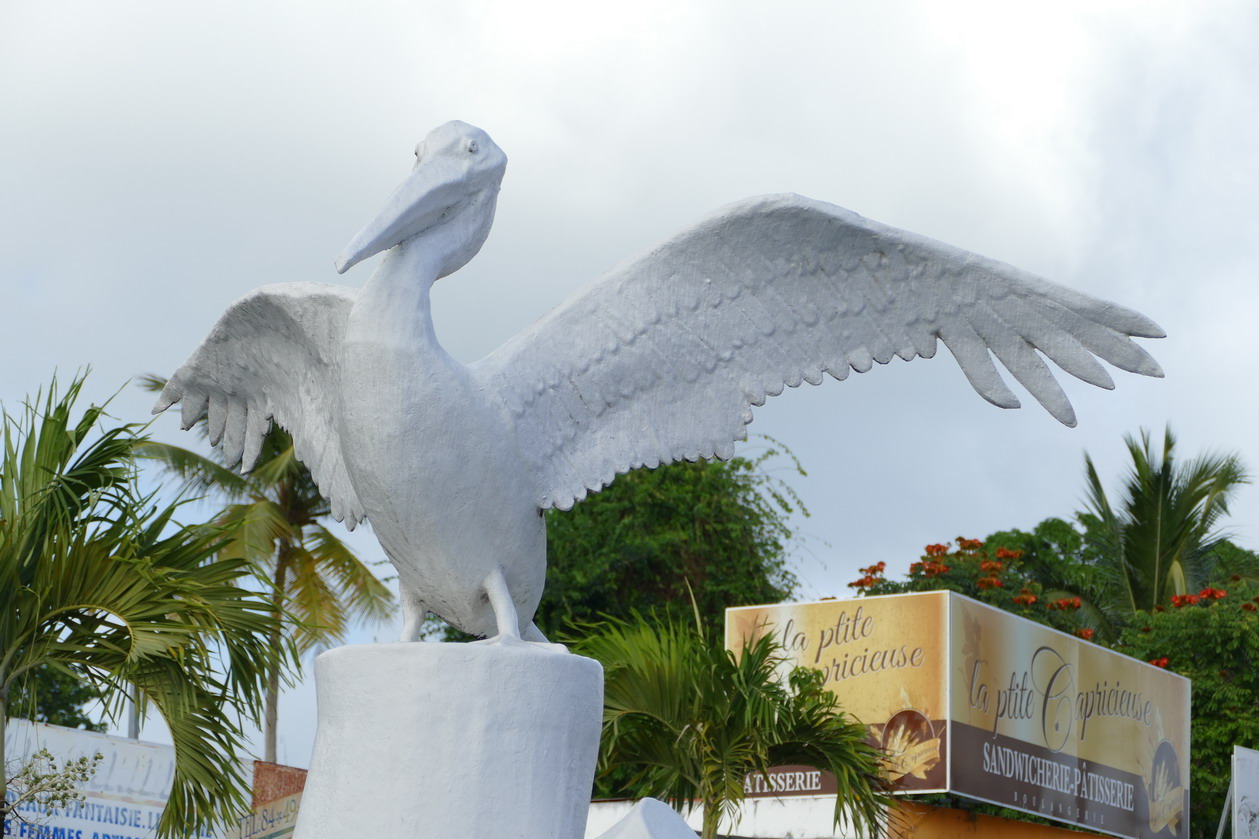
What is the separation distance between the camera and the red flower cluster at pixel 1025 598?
20.0m

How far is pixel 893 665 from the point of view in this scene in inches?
632

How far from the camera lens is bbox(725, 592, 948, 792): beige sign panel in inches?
619

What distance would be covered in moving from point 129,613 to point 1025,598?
1431cm

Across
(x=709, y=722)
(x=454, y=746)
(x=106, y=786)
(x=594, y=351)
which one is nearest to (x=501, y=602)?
(x=454, y=746)

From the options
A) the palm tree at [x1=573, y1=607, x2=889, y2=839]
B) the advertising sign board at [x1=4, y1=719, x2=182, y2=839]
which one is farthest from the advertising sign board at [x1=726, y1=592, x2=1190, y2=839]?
the advertising sign board at [x1=4, y1=719, x2=182, y2=839]

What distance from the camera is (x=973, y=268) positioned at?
6.63 m

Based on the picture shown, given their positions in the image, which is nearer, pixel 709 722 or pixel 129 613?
pixel 129 613

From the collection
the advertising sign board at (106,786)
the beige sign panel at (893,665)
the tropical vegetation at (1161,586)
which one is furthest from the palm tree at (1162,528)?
the advertising sign board at (106,786)

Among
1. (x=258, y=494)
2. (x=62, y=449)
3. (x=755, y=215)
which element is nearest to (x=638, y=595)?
(x=258, y=494)

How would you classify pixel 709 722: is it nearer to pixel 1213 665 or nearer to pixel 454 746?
pixel 454 746

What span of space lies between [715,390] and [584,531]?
55.0ft

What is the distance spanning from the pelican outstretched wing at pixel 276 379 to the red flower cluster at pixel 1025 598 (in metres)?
13.9

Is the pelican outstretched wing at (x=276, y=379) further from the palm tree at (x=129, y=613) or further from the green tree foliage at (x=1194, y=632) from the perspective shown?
the green tree foliage at (x=1194, y=632)

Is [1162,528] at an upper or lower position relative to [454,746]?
upper
